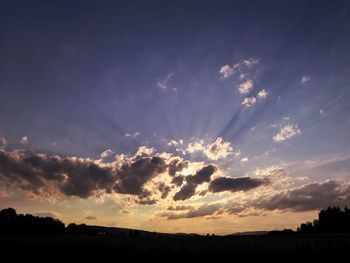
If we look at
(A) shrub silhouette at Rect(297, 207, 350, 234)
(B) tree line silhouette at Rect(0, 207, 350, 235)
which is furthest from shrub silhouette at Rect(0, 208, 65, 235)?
(A) shrub silhouette at Rect(297, 207, 350, 234)

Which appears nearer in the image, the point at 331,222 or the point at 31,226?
the point at 31,226

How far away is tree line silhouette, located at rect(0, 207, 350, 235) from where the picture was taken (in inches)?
4776

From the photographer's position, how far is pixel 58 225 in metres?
139

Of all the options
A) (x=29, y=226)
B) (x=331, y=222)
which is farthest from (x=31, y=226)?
(x=331, y=222)

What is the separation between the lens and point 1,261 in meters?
33.1

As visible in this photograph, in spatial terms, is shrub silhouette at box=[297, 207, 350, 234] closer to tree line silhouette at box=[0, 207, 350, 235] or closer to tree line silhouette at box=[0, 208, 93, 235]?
tree line silhouette at box=[0, 207, 350, 235]

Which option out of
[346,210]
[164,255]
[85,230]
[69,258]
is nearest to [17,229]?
[85,230]

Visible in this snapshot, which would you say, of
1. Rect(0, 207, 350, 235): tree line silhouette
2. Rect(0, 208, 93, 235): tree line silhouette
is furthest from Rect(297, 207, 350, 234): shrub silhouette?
Rect(0, 208, 93, 235): tree line silhouette

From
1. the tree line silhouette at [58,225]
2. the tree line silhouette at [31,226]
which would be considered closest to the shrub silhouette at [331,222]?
the tree line silhouette at [58,225]

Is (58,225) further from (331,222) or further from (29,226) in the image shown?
(331,222)

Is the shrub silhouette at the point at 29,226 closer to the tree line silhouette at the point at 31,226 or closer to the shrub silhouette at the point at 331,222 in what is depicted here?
the tree line silhouette at the point at 31,226

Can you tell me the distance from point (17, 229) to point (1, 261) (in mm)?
95913

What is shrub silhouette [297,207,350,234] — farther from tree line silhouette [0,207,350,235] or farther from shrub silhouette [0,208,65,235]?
shrub silhouette [0,208,65,235]

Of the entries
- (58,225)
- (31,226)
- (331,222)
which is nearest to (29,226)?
(31,226)
